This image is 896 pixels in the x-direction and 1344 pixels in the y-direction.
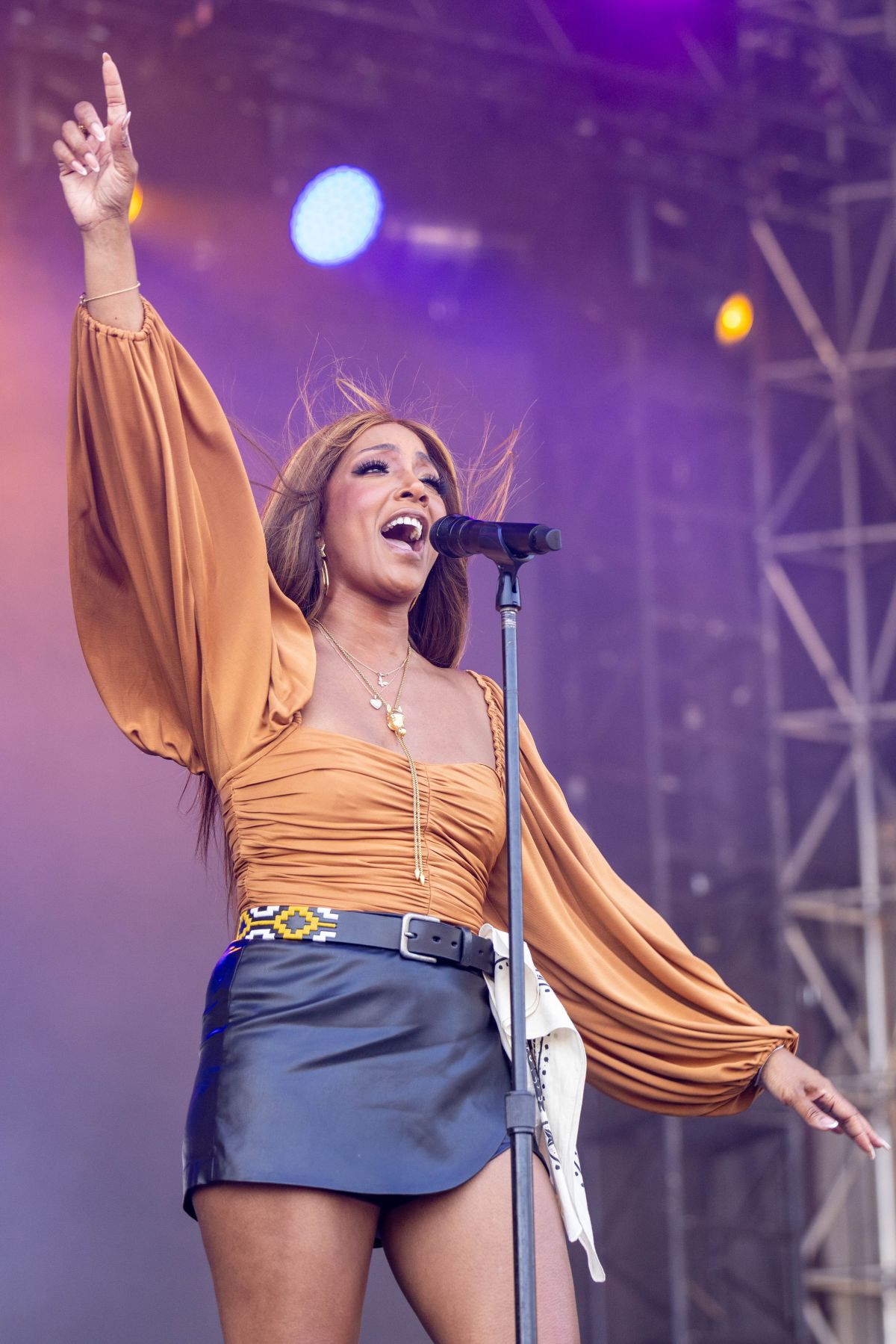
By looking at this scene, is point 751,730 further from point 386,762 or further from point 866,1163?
point 386,762

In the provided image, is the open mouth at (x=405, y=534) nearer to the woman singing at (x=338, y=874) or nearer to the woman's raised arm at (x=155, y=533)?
the woman singing at (x=338, y=874)

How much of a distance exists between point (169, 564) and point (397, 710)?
0.40 meters

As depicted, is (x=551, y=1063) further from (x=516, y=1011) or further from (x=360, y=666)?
(x=360, y=666)

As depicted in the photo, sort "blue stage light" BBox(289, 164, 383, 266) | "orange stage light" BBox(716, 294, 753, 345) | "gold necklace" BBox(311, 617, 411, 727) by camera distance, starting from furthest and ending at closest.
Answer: "orange stage light" BBox(716, 294, 753, 345), "blue stage light" BBox(289, 164, 383, 266), "gold necklace" BBox(311, 617, 411, 727)

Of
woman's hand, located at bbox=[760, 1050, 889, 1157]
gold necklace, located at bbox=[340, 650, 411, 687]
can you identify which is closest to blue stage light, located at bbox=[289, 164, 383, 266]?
gold necklace, located at bbox=[340, 650, 411, 687]

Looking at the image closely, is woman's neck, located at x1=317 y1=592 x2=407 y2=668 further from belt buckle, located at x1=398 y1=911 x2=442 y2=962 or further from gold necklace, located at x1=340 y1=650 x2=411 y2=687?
belt buckle, located at x1=398 y1=911 x2=442 y2=962

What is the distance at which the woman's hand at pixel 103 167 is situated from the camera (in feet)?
6.86

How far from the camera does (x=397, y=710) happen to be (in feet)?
7.97

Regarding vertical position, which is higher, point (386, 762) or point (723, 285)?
point (723, 285)

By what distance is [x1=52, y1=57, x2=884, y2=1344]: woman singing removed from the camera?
6.77 ft

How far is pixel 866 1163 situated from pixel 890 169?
4478 mm

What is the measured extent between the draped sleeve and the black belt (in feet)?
1.04

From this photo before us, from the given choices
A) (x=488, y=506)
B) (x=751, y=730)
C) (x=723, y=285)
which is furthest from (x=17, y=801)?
(x=723, y=285)

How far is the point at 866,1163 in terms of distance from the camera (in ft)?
24.0
